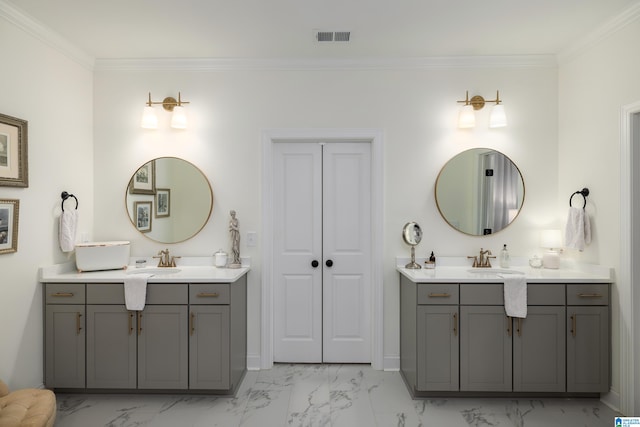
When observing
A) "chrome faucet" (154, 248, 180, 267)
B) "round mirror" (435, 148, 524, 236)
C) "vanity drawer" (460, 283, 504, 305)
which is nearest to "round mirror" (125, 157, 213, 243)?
"chrome faucet" (154, 248, 180, 267)

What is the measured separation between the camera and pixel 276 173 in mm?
3729

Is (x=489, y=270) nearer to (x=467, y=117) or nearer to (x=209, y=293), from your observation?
(x=467, y=117)

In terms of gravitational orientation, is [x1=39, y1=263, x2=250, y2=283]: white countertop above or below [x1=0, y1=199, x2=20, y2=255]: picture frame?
below

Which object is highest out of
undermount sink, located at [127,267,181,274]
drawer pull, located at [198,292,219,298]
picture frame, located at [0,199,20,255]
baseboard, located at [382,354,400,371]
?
picture frame, located at [0,199,20,255]

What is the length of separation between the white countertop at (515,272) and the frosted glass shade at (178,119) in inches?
90.1

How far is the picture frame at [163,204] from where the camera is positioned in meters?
3.62

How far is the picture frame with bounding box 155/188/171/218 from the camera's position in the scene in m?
3.62

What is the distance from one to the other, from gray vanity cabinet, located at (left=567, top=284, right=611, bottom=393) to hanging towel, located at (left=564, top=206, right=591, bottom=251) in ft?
1.20

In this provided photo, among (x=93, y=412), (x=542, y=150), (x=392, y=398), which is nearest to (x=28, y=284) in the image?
(x=93, y=412)

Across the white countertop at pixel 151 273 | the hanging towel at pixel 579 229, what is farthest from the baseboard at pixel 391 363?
the hanging towel at pixel 579 229

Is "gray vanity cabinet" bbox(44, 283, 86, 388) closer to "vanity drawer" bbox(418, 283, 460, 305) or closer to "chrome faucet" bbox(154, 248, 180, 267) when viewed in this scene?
"chrome faucet" bbox(154, 248, 180, 267)

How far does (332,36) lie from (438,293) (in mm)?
2137

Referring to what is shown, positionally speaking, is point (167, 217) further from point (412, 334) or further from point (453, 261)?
point (453, 261)

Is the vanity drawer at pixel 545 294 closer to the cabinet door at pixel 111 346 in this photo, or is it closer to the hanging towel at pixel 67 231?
the cabinet door at pixel 111 346
